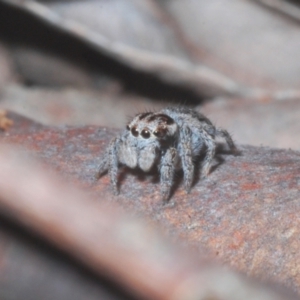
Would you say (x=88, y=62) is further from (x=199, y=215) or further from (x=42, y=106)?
(x=199, y=215)

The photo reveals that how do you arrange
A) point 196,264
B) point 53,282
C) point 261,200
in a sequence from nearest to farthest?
point 196,264 < point 53,282 < point 261,200

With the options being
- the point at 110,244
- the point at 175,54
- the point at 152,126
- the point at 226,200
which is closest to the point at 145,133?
the point at 152,126

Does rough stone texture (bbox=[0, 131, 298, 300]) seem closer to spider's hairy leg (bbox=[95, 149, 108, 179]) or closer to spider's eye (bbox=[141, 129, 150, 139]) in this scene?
spider's hairy leg (bbox=[95, 149, 108, 179])

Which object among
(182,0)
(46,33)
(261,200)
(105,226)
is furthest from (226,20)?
(105,226)

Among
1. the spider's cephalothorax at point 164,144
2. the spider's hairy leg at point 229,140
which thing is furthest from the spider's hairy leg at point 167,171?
the spider's hairy leg at point 229,140

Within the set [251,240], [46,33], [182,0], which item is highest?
[182,0]

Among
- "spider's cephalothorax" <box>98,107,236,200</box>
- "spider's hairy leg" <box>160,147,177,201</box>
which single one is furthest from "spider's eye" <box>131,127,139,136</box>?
"spider's hairy leg" <box>160,147,177,201</box>
